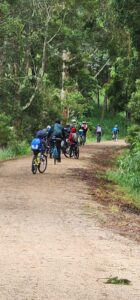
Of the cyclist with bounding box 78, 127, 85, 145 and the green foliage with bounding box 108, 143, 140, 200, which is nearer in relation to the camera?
the green foliage with bounding box 108, 143, 140, 200

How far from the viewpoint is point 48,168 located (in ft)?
79.3

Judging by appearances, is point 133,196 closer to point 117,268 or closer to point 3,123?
point 117,268

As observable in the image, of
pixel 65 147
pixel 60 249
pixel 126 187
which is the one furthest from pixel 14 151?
pixel 60 249

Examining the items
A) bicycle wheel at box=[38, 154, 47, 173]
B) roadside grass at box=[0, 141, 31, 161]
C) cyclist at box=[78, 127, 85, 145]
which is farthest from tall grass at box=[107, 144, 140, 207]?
cyclist at box=[78, 127, 85, 145]

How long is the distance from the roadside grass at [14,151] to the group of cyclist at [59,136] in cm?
257

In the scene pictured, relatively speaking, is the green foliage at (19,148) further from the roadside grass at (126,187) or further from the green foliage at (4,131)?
the roadside grass at (126,187)

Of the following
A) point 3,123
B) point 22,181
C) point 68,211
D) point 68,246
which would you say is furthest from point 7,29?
point 68,246

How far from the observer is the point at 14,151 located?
114 ft

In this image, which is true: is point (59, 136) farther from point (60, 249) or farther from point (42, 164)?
point (60, 249)

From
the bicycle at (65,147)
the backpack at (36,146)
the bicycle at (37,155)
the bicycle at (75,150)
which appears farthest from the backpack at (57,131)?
the bicycle at (65,147)

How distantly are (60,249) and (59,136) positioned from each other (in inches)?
639

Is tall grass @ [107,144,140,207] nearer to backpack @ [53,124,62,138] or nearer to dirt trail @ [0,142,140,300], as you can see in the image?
dirt trail @ [0,142,140,300]

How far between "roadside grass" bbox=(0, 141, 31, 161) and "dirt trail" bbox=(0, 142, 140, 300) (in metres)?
14.8

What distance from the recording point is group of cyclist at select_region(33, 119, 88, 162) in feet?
83.3
